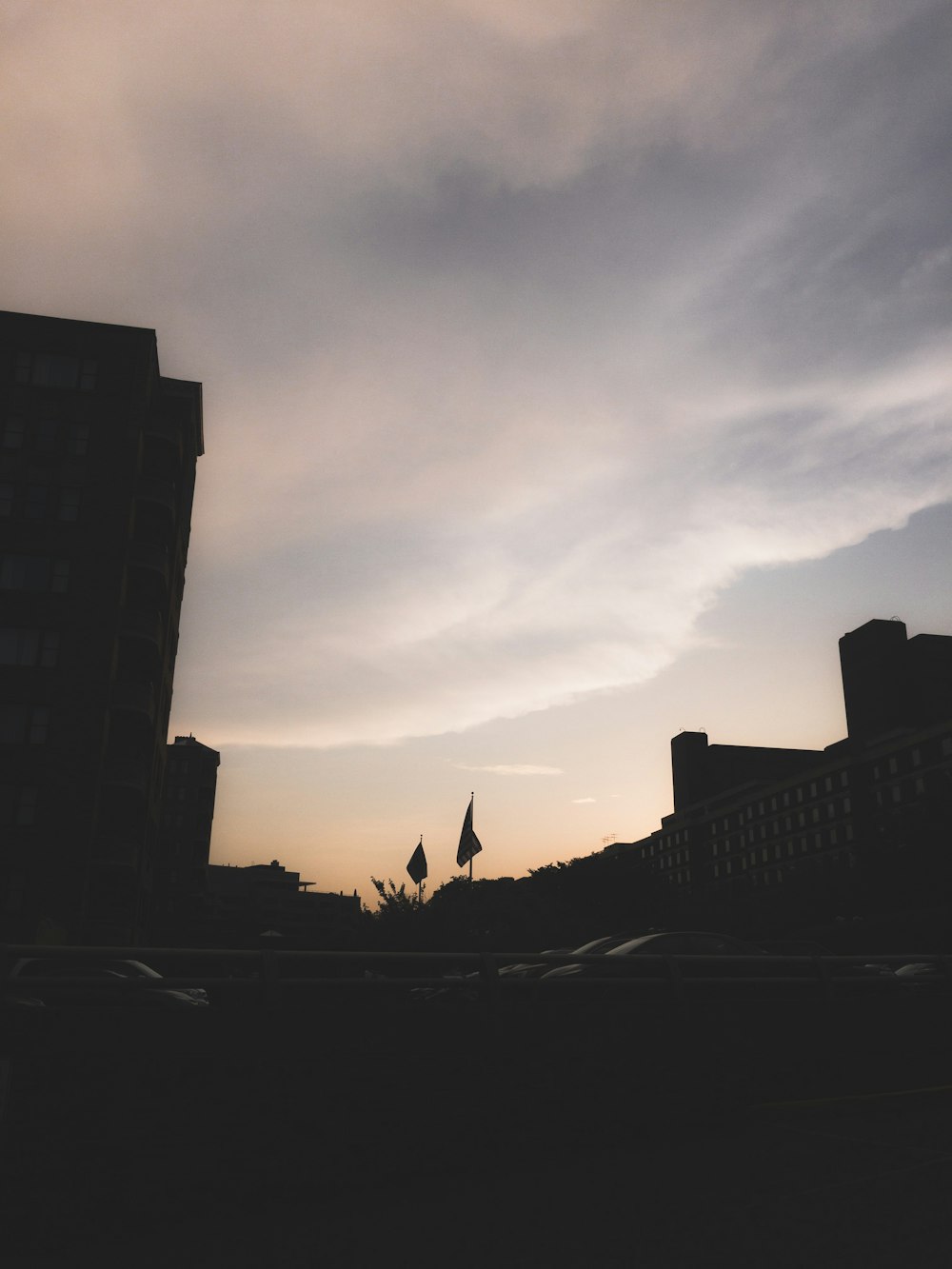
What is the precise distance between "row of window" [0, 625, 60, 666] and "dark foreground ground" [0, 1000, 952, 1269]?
38640 millimetres

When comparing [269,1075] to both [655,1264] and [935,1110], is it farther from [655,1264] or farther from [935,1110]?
[935,1110]

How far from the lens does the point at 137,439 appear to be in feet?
151

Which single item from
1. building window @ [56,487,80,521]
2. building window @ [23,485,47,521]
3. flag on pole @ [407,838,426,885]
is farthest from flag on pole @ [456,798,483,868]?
building window @ [23,485,47,521]

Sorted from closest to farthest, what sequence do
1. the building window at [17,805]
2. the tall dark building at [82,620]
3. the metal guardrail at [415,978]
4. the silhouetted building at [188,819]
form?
1. the metal guardrail at [415,978]
2. the building window at [17,805]
3. the tall dark building at [82,620]
4. the silhouetted building at [188,819]

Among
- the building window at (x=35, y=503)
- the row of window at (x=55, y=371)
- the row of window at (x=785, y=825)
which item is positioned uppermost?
the row of window at (x=55, y=371)

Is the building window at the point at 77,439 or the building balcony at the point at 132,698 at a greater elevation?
the building window at the point at 77,439

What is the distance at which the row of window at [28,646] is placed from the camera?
40.8 metres

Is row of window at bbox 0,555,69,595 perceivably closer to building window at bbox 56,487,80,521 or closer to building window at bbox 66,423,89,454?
building window at bbox 56,487,80,521

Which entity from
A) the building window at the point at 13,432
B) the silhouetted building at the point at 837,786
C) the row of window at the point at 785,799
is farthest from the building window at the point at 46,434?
the row of window at the point at 785,799

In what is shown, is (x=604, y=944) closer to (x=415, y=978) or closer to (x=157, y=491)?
(x=415, y=978)

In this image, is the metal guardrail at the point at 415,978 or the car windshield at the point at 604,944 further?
the car windshield at the point at 604,944

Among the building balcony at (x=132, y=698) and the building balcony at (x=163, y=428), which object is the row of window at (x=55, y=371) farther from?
the building balcony at (x=132, y=698)

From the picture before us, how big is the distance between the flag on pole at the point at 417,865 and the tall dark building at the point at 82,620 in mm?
11299

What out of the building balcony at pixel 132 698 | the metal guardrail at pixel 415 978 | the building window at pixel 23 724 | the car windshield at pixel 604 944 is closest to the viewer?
the metal guardrail at pixel 415 978
